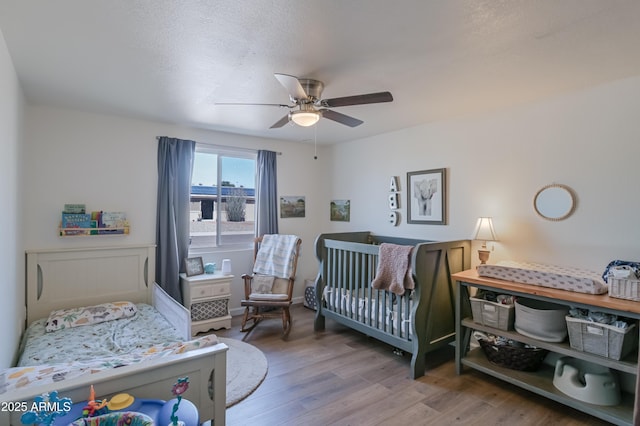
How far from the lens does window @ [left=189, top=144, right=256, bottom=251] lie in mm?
4211

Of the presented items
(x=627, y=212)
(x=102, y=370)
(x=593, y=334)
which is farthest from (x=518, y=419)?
(x=102, y=370)

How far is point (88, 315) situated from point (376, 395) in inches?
104

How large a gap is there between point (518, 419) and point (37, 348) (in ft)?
11.4

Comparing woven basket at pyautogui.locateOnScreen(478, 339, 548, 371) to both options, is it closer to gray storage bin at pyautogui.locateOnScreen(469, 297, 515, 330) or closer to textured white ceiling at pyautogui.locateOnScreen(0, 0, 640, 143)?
gray storage bin at pyautogui.locateOnScreen(469, 297, 515, 330)

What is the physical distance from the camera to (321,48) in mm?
1964

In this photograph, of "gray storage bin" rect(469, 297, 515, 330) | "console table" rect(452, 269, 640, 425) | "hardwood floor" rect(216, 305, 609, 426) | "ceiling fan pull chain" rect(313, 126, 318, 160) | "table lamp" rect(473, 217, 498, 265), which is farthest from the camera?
"ceiling fan pull chain" rect(313, 126, 318, 160)

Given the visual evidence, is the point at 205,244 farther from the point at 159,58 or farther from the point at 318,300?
the point at 159,58

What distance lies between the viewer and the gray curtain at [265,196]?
14.9 ft

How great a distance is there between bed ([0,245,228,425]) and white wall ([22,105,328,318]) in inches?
8.6

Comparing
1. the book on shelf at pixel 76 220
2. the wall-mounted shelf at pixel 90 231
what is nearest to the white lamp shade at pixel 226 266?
the wall-mounted shelf at pixel 90 231

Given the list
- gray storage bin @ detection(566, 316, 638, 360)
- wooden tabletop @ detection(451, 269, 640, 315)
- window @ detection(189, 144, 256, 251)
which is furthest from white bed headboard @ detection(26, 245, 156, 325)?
gray storage bin @ detection(566, 316, 638, 360)

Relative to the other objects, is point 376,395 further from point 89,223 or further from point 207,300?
point 89,223

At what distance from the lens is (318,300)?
392 centimetres

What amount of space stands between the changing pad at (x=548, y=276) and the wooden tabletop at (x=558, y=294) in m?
0.03
